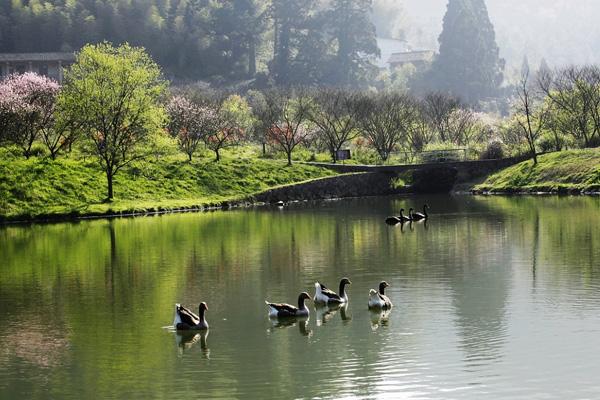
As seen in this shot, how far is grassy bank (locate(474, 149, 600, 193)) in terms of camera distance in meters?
91.8

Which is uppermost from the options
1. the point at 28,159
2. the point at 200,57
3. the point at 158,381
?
the point at 200,57

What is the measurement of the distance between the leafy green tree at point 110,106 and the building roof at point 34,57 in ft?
255

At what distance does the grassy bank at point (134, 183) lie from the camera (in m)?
80.5

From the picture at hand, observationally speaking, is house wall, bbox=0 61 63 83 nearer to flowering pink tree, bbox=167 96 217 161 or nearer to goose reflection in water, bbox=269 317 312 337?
flowering pink tree, bbox=167 96 217 161

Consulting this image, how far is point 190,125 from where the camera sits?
104125 mm

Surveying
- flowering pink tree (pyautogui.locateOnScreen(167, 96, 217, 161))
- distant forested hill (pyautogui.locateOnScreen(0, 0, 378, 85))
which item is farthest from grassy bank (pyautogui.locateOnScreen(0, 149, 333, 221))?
distant forested hill (pyautogui.locateOnScreen(0, 0, 378, 85))

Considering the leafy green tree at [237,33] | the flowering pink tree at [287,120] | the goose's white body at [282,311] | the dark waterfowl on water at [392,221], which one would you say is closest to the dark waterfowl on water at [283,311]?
the goose's white body at [282,311]

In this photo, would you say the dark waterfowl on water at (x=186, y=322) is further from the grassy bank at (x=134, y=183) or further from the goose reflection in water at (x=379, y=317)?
the grassy bank at (x=134, y=183)

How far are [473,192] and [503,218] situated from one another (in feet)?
110

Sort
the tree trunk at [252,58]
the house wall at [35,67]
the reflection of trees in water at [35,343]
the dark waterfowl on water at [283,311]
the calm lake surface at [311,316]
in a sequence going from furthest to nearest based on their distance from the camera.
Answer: the tree trunk at [252,58] < the house wall at [35,67] < the dark waterfowl on water at [283,311] < the reflection of trees in water at [35,343] < the calm lake surface at [311,316]

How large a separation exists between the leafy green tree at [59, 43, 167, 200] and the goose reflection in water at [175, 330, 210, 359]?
52893mm

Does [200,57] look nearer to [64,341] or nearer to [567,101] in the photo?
[567,101]

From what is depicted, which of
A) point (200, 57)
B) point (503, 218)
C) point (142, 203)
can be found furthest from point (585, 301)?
point (200, 57)

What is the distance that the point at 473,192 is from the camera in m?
102
